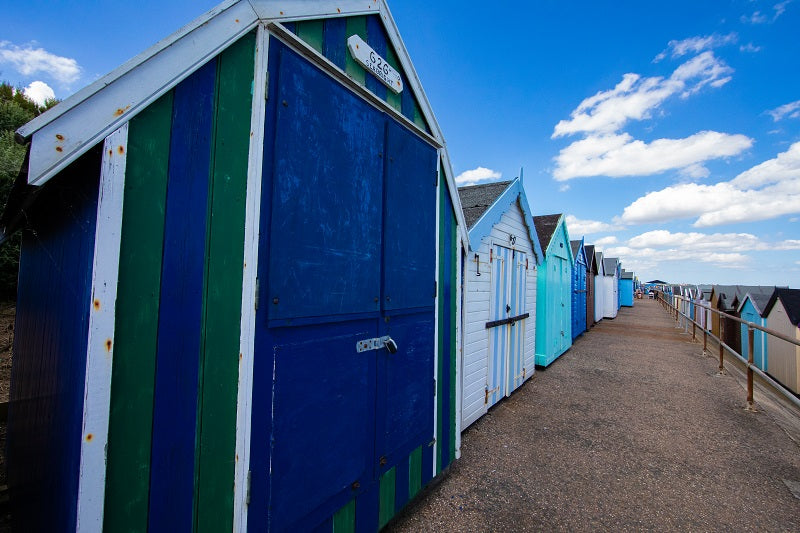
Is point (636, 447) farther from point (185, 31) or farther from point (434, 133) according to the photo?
point (185, 31)

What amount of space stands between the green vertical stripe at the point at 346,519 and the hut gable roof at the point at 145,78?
2287 millimetres

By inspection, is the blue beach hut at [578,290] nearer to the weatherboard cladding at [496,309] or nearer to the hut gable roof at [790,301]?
the weatherboard cladding at [496,309]

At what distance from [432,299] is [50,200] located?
2.62 meters

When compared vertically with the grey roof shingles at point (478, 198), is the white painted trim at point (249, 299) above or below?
below

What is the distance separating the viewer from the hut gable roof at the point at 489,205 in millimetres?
4609

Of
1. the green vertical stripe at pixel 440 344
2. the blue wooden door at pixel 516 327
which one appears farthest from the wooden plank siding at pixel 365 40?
the blue wooden door at pixel 516 327

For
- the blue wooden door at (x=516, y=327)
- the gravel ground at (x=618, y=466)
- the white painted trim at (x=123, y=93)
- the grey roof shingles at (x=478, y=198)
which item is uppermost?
the grey roof shingles at (x=478, y=198)

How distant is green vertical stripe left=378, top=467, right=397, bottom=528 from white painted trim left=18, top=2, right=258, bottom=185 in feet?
8.58

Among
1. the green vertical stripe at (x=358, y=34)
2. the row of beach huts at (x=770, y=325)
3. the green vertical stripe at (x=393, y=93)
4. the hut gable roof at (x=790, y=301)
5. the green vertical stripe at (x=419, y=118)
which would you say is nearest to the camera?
the green vertical stripe at (x=358, y=34)

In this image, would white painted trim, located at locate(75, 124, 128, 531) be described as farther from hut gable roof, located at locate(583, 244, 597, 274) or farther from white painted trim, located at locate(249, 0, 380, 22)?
hut gable roof, located at locate(583, 244, 597, 274)

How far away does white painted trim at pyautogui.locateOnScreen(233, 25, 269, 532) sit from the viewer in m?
1.63

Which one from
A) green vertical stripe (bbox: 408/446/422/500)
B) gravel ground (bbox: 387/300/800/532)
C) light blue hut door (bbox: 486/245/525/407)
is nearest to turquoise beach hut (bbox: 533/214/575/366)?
gravel ground (bbox: 387/300/800/532)

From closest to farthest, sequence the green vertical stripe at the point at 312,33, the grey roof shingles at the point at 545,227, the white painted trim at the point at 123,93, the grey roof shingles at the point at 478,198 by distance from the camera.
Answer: the white painted trim at the point at 123,93 → the green vertical stripe at the point at 312,33 → the grey roof shingles at the point at 478,198 → the grey roof shingles at the point at 545,227

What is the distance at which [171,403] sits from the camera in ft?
→ 4.72
